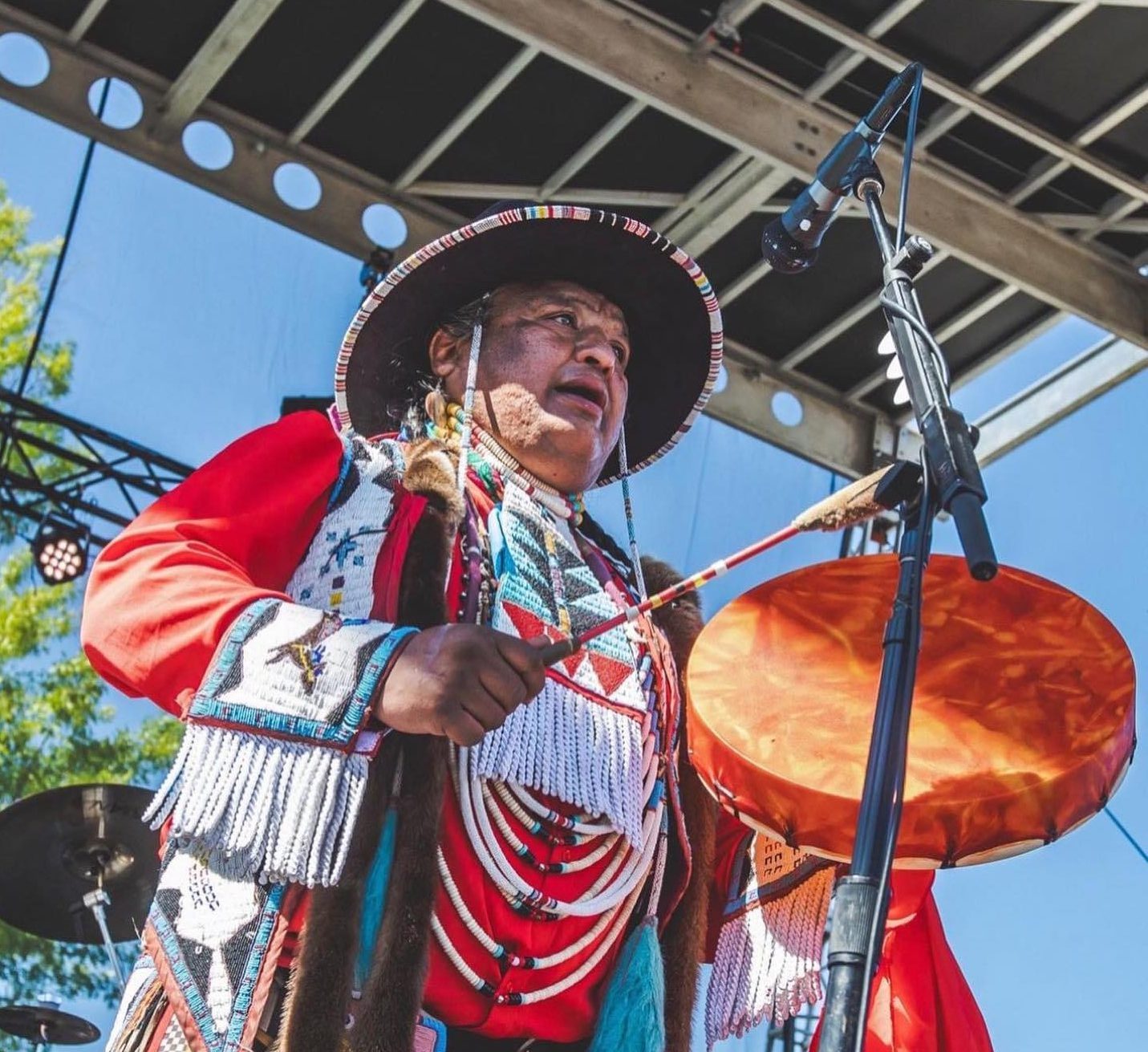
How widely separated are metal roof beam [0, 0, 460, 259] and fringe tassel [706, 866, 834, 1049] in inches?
175

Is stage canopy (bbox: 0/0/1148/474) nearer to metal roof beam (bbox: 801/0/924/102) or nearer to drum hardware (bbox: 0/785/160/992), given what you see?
metal roof beam (bbox: 801/0/924/102)

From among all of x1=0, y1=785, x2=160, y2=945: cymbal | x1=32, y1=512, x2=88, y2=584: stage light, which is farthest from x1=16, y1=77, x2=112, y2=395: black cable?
A: x1=0, y1=785, x2=160, y2=945: cymbal

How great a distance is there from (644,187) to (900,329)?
4.76 metres

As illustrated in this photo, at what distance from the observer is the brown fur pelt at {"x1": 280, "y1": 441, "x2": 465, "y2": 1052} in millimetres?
2348

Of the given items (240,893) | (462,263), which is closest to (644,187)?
(462,263)

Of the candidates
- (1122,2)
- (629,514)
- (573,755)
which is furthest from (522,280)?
(1122,2)

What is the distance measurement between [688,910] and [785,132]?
4.10m

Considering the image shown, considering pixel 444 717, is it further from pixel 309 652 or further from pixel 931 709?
pixel 931 709

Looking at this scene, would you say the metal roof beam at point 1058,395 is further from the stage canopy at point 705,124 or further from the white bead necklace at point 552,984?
the white bead necklace at point 552,984

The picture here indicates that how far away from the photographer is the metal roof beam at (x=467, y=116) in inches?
259

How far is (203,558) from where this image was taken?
8.41ft

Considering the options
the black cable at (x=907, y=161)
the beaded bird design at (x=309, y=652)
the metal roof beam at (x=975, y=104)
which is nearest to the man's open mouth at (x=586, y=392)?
the black cable at (x=907, y=161)

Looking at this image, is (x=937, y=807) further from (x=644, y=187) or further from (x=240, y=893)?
(x=644, y=187)

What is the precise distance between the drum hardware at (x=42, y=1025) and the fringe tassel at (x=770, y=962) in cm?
352
